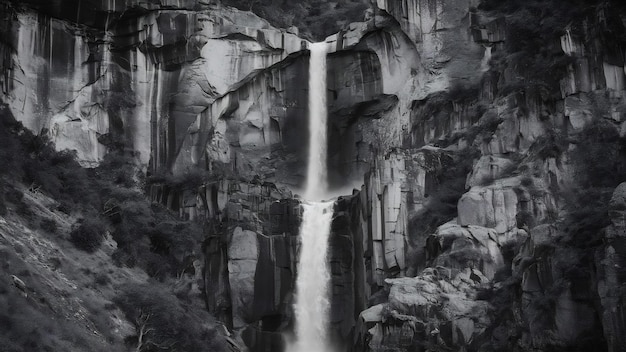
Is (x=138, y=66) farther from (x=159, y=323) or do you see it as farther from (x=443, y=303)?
Answer: (x=443, y=303)

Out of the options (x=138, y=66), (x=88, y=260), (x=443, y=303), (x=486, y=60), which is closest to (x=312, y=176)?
(x=138, y=66)

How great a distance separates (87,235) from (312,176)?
71.1 ft

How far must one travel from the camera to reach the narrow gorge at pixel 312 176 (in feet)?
133

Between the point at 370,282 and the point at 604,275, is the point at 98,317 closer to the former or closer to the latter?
the point at 370,282

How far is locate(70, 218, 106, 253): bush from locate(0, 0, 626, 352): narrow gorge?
136 millimetres

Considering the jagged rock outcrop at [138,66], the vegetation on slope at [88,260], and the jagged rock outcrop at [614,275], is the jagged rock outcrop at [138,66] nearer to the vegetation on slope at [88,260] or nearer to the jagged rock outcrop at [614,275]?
the vegetation on slope at [88,260]

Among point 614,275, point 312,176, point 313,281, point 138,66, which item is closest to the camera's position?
point 614,275

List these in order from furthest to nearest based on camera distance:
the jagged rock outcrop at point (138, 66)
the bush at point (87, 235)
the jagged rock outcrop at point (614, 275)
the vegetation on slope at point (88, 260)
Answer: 1. the jagged rock outcrop at point (138, 66)
2. the bush at point (87, 235)
3. the vegetation on slope at point (88, 260)
4. the jagged rock outcrop at point (614, 275)

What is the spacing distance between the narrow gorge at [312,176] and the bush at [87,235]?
14 centimetres

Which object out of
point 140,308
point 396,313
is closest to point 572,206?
point 396,313

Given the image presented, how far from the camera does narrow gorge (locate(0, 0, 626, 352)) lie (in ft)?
133

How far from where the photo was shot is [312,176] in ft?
213

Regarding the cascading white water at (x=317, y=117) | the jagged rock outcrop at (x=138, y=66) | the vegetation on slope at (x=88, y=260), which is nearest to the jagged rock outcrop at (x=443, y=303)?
the vegetation on slope at (x=88, y=260)

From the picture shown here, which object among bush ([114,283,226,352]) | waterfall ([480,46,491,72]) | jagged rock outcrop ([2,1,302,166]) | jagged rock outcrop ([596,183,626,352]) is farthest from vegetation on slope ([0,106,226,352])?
waterfall ([480,46,491,72])
